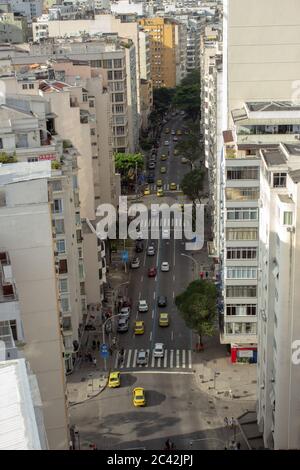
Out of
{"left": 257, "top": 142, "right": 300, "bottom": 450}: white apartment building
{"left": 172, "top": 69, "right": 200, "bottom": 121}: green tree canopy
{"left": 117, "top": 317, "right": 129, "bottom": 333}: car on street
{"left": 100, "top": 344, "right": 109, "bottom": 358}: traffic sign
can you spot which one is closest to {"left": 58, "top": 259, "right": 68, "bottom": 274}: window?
{"left": 100, "top": 344, "right": 109, "bottom": 358}: traffic sign

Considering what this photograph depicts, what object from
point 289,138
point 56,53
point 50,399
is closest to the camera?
point 50,399

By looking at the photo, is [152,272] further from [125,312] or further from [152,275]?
[125,312]

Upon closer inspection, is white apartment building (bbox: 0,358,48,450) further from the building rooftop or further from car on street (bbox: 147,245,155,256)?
car on street (bbox: 147,245,155,256)

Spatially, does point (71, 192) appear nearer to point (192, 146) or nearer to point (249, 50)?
point (249, 50)

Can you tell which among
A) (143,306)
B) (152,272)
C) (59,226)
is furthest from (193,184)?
(59,226)
